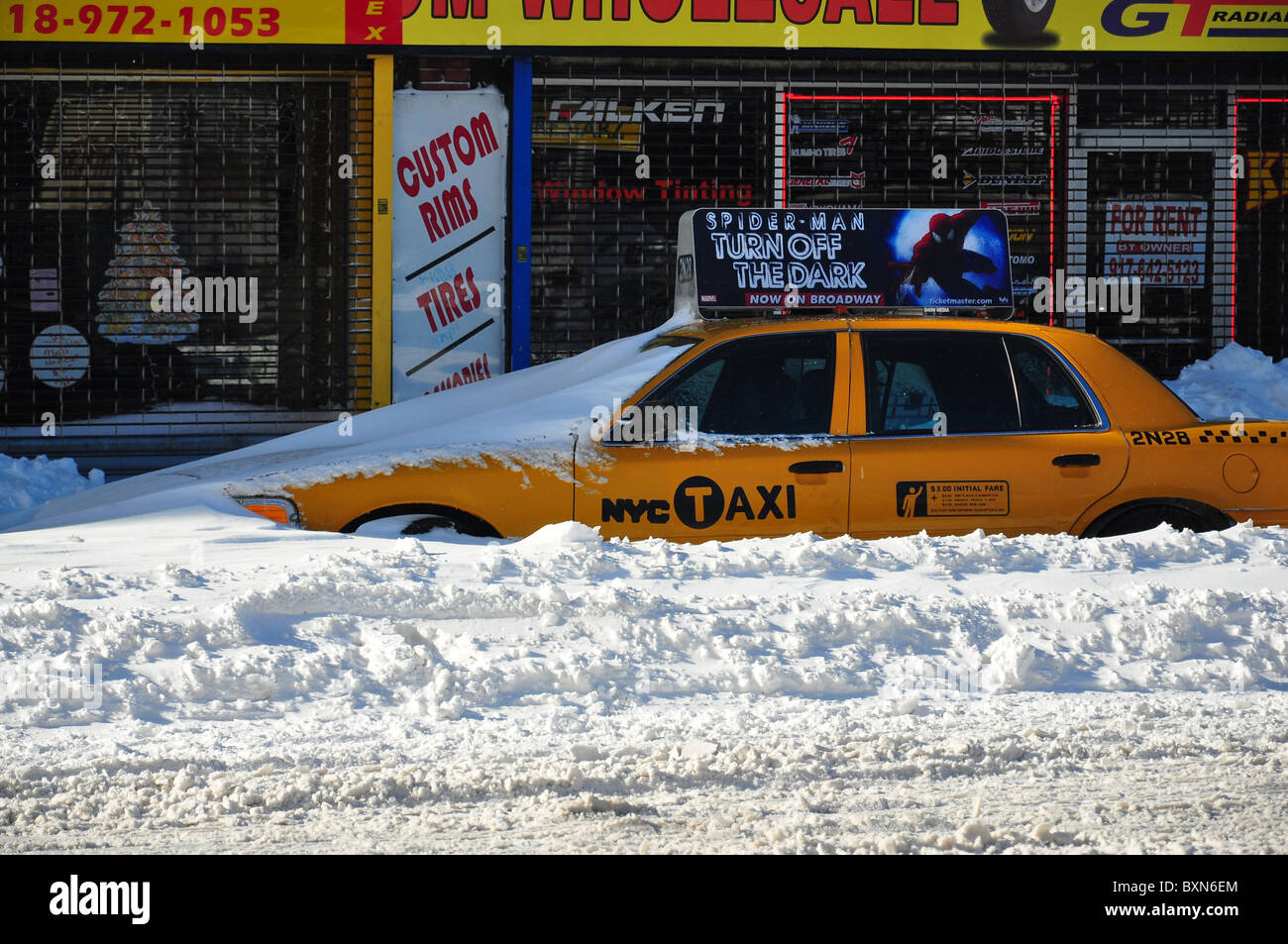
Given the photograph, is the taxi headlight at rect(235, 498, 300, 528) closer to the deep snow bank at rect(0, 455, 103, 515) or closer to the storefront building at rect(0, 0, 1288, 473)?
the deep snow bank at rect(0, 455, 103, 515)

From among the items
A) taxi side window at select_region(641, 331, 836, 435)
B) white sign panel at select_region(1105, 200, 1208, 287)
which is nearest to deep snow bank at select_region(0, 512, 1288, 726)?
taxi side window at select_region(641, 331, 836, 435)

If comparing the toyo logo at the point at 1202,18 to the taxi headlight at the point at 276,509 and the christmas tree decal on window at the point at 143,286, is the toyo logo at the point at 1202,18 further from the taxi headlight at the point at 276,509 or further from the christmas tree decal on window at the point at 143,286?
the taxi headlight at the point at 276,509

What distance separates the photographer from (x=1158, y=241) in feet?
41.3

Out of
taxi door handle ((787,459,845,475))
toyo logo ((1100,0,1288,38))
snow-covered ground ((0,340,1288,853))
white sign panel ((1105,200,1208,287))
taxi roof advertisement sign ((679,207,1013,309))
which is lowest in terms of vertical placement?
snow-covered ground ((0,340,1288,853))

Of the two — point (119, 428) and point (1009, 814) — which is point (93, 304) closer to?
point (119, 428)

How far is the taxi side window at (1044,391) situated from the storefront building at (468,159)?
238 inches

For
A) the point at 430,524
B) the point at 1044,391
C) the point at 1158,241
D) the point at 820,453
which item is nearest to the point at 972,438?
the point at 1044,391

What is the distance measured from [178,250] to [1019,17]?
7.47 metres

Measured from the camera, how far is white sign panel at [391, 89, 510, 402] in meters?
11.8

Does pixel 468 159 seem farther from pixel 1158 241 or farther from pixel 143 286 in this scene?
pixel 1158 241

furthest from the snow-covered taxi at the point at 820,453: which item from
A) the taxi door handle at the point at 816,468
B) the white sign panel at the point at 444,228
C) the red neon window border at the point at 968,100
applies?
the red neon window border at the point at 968,100

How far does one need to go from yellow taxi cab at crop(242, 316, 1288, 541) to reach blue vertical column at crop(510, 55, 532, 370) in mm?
5632

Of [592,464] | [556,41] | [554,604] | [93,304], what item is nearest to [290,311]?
[93,304]

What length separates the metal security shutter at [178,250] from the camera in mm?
11555
